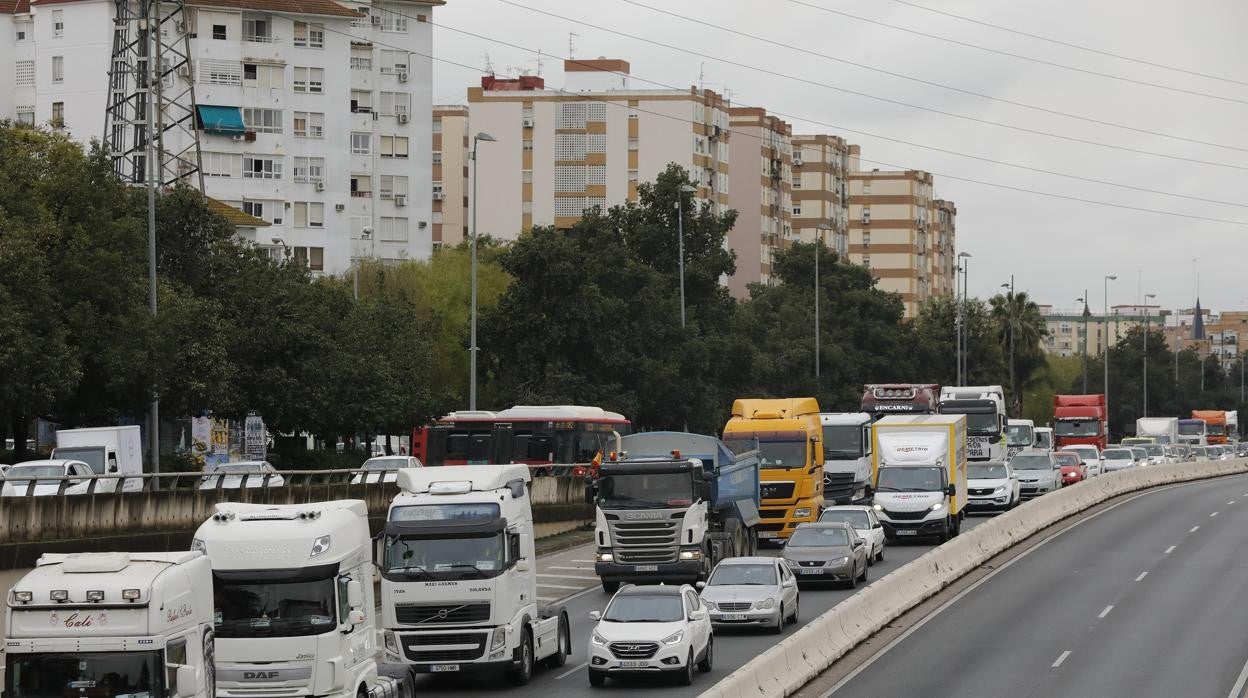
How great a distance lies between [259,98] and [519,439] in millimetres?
59885

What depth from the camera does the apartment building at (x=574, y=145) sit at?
133m

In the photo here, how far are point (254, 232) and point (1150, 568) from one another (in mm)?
72349

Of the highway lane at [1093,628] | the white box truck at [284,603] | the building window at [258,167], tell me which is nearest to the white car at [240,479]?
the highway lane at [1093,628]

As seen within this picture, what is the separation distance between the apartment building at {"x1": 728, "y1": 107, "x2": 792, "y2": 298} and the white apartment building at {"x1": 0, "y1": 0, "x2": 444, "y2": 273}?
4124 centimetres

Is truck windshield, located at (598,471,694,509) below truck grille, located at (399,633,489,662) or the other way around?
the other way around

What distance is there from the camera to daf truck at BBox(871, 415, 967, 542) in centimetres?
4647

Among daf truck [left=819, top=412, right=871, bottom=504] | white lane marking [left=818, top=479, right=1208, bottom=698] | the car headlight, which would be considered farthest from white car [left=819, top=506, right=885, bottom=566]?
the car headlight

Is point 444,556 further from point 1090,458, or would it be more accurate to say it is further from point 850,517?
point 1090,458

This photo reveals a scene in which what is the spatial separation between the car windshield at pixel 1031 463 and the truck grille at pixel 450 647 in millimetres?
39722

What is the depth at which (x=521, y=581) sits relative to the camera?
2656 centimetres

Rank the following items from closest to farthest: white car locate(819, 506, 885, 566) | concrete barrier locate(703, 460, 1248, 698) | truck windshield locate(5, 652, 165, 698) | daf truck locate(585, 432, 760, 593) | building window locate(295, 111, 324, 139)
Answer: truck windshield locate(5, 652, 165, 698) < concrete barrier locate(703, 460, 1248, 698) < daf truck locate(585, 432, 760, 593) < white car locate(819, 506, 885, 566) < building window locate(295, 111, 324, 139)

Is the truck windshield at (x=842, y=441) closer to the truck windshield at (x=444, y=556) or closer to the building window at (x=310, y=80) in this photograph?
the truck windshield at (x=444, y=556)

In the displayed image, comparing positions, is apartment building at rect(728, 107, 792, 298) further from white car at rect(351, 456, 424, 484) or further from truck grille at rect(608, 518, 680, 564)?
truck grille at rect(608, 518, 680, 564)

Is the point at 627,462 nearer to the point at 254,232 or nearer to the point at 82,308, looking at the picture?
the point at 82,308
